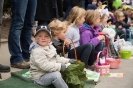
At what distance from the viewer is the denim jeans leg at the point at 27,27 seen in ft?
15.7

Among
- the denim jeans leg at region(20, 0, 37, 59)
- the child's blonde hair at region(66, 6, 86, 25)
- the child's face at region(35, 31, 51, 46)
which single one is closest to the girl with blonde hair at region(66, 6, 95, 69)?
the child's blonde hair at region(66, 6, 86, 25)

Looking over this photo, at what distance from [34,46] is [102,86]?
3.70ft

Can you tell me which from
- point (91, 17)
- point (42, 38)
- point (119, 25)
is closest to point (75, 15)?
point (91, 17)

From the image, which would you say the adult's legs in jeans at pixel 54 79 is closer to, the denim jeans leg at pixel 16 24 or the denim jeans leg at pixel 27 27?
the denim jeans leg at pixel 16 24

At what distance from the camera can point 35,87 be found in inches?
145

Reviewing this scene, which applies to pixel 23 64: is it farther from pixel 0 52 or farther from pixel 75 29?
pixel 0 52

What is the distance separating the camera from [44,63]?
355 cm

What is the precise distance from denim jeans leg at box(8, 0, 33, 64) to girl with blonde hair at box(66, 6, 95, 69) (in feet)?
2.69

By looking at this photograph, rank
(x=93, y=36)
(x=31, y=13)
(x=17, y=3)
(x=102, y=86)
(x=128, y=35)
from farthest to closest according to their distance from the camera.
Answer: (x=128, y=35) < (x=93, y=36) < (x=31, y=13) < (x=17, y=3) < (x=102, y=86)

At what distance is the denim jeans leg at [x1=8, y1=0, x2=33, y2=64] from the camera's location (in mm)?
4441

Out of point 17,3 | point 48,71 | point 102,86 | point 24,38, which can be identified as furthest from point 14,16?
point 102,86

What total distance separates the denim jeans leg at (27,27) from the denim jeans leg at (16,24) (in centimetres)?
29

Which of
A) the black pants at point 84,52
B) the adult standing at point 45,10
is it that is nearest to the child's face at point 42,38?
the black pants at point 84,52

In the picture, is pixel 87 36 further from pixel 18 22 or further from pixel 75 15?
pixel 18 22
